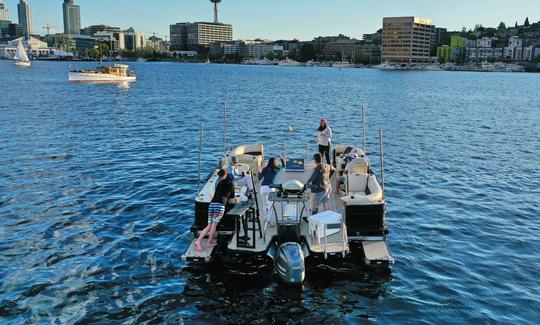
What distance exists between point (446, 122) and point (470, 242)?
3481cm

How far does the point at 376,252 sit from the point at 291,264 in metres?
2.72

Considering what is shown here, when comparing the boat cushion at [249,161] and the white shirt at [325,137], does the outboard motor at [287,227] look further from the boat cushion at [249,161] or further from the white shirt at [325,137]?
the white shirt at [325,137]

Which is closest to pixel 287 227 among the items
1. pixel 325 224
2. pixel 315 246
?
pixel 315 246

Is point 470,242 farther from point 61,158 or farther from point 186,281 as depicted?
point 61,158

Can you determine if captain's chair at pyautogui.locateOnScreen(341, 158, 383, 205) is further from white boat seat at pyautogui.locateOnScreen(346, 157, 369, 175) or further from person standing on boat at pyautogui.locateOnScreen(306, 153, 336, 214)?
person standing on boat at pyautogui.locateOnScreen(306, 153, 336, 214)

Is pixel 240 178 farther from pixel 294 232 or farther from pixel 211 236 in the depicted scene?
pixel 294 232

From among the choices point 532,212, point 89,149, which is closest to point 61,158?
point 89,149

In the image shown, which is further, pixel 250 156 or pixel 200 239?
pixel 250 156

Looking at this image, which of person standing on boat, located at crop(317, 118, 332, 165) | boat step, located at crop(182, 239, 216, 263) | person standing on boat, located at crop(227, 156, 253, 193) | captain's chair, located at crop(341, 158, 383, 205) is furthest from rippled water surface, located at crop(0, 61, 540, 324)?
person standing on boat, located at crop(317, 118, 332, 165)

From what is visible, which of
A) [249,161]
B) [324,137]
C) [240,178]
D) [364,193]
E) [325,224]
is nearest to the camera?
[325,224]

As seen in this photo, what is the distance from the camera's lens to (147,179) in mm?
24078

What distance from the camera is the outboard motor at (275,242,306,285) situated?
485 inches

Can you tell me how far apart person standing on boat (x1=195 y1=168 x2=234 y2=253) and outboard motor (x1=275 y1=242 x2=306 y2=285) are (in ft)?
6.74

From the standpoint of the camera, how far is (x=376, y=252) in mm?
13672
